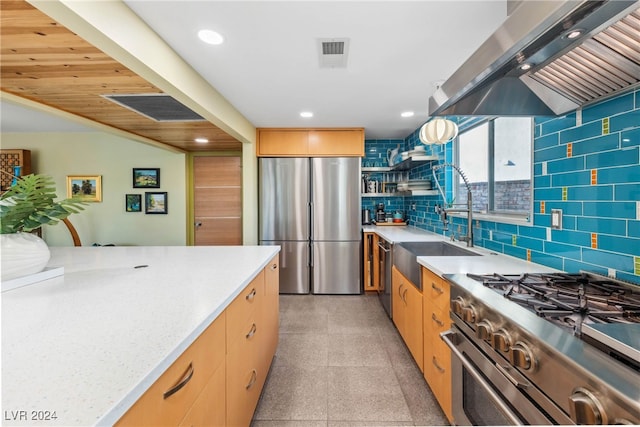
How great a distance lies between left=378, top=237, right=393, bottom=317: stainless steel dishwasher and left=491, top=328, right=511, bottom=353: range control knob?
1.74 meters

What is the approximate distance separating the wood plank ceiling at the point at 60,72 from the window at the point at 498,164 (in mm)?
2811

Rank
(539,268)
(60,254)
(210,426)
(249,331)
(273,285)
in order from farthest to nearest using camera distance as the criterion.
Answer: (273,285) < (60,254) < (539,268) < (249,331) < (210,426)

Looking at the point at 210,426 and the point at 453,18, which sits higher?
the point at 453,18

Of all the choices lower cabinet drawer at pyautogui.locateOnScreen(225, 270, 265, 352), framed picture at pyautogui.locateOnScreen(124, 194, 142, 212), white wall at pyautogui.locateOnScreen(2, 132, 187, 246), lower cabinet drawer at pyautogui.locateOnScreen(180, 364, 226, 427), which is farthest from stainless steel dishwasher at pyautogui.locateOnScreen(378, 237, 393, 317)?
framed picture at pyautogui.locateOnScreen(124, 194, 142, 212)

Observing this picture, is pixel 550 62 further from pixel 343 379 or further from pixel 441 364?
pixel 343 379

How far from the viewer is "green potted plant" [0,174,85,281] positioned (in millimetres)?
1150

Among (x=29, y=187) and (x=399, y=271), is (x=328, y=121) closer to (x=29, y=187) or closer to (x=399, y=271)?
(x=399, y=271)

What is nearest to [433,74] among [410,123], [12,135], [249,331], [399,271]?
[410,123]

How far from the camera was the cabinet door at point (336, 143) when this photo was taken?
3725 millimetres

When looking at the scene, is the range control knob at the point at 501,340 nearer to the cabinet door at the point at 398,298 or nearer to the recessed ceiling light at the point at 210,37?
the cabinet door at the point at 398,298

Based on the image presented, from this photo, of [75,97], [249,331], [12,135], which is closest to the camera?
[249,331]

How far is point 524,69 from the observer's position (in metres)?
1.16

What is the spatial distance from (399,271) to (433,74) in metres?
1.67

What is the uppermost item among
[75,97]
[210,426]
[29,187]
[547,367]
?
[75,97]
